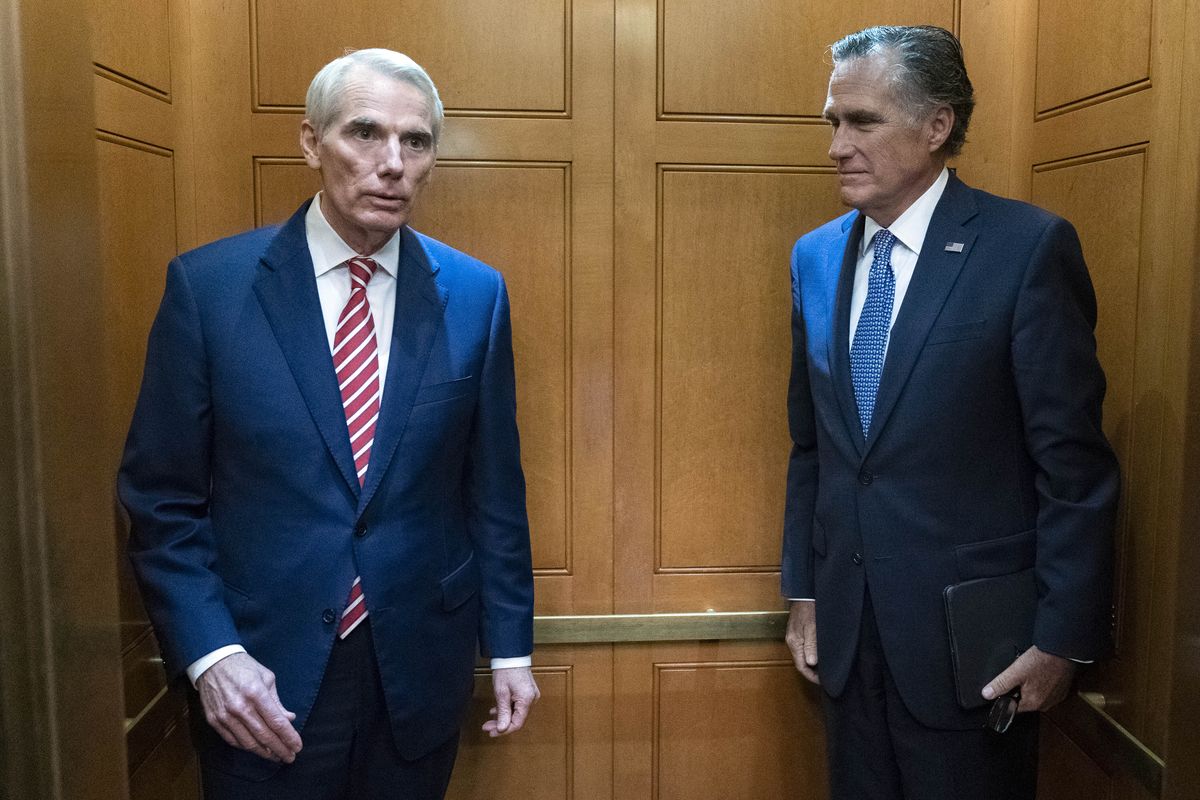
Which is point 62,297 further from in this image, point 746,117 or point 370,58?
point 746,117

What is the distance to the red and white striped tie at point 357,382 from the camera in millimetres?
1909

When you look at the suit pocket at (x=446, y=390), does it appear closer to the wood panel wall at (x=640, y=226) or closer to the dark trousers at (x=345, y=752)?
the dark trousers at (x=345, y=752)

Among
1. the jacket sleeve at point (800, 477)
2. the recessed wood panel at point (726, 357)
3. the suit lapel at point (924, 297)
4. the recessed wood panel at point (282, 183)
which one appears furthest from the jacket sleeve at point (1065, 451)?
the recessed wood panel at point (282, 183)

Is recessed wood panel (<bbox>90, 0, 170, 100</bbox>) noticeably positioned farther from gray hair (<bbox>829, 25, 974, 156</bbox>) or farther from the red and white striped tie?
gray hair (<bbox>829, 25, 974, 156</bbox>)

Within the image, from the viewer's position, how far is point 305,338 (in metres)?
1.88

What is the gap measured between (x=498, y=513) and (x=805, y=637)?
733 mm

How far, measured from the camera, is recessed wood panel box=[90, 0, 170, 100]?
1.99 metres

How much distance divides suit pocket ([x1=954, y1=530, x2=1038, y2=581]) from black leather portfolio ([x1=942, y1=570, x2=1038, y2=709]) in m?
0.01

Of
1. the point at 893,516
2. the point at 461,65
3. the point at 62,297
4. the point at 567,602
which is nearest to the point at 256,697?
the point at 62,297

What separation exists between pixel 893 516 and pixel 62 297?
56.9 inches

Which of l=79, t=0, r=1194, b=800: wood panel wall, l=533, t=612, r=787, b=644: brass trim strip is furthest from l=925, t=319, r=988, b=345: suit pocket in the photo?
→ l=533, t=612, r=787, b=644: brass trim strip

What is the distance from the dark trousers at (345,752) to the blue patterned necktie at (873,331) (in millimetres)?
1005

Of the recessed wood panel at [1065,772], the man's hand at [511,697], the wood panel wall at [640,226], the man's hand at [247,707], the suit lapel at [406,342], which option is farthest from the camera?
the wood panel wall at [640,226]

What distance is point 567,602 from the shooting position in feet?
8.59
